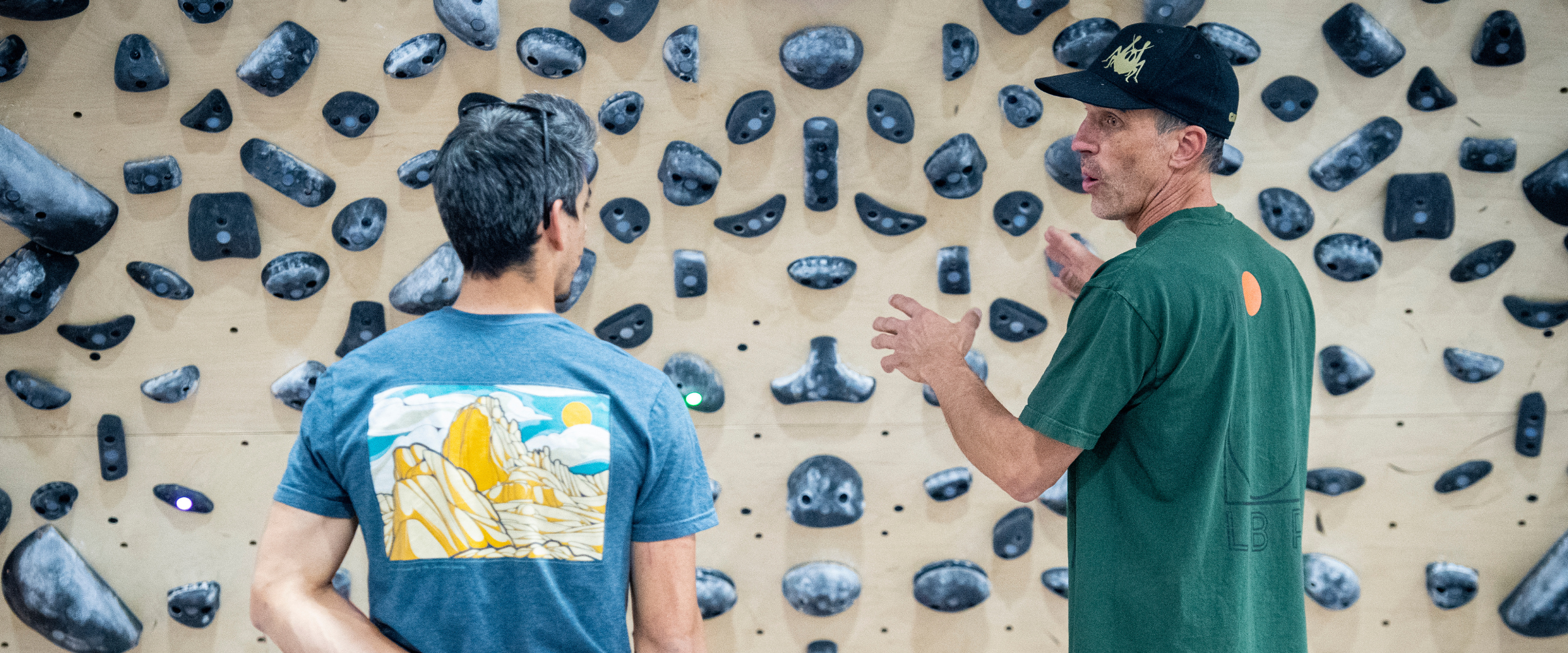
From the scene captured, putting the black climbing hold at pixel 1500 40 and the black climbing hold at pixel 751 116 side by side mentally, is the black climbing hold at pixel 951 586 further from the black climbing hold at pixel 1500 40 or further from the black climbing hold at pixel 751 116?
the black climbing hold at pixel 1500 40

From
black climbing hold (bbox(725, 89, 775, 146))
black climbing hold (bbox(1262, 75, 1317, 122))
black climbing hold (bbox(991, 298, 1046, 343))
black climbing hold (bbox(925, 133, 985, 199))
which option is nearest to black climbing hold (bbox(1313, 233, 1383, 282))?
black climbing hold (bbox(1262, 75, 1317, 122))

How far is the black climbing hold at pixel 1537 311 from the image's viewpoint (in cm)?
241

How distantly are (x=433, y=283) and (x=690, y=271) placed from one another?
2.07ft

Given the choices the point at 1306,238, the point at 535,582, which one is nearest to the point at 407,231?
the point at 535,582

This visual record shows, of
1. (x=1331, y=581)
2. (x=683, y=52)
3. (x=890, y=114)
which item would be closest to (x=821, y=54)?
(x=890, y=114)

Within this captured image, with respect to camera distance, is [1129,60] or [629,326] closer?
[1129,60]

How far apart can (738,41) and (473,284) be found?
1.29 m

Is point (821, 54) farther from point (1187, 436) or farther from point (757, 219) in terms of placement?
point (1187, 436)

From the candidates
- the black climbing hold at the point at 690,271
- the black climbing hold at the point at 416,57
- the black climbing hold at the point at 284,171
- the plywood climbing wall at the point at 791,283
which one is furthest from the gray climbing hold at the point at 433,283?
the black climbing hold at the point at 690,271

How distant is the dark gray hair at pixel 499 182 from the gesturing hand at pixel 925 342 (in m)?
0.68

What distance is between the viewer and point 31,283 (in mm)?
2281

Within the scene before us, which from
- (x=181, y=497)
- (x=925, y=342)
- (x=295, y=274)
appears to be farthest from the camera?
(x=181, y=497)

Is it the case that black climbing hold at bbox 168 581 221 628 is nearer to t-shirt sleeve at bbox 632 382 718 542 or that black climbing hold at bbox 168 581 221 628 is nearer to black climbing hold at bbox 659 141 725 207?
black climbing hold at bbox 659 141 725 207

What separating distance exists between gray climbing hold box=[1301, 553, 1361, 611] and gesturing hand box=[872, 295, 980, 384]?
4.95 ft
